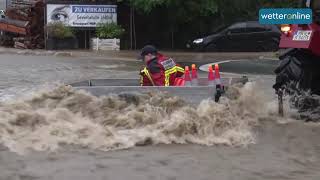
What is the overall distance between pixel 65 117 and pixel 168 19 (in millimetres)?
22150

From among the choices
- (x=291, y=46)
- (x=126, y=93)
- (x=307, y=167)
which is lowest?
(x=307, y=167)

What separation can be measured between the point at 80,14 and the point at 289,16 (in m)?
21.0

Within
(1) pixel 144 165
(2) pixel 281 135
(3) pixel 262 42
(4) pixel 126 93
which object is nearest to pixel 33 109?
(4) pixel 126 93

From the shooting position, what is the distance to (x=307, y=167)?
732 centimetres

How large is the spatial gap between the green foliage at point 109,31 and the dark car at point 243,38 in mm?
3576

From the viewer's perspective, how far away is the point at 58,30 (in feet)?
97.1

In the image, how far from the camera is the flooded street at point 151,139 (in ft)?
23.0

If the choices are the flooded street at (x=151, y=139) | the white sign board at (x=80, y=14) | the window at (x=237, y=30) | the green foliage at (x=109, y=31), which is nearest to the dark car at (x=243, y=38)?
the window at (x=237, y=30)

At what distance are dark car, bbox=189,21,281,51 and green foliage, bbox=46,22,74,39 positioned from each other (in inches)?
225

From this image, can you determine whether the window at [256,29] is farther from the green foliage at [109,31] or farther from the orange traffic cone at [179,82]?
the orange traffic cone at [179,82]

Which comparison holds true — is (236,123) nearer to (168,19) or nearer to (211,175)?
(211,175)

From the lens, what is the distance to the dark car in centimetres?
2969

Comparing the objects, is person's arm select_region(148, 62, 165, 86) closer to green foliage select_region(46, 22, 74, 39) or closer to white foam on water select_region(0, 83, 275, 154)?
white foam on water select_region(0, 83, 275, 154)

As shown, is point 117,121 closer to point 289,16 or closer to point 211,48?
point 289,16
